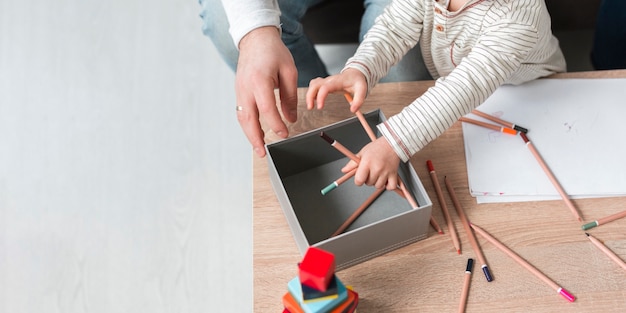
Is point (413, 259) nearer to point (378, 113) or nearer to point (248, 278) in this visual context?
point (378, 113)

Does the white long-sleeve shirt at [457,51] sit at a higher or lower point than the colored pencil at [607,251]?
higher

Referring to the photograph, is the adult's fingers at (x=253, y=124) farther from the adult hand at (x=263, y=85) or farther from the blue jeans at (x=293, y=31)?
the blue jeans at (x=293, y=31)

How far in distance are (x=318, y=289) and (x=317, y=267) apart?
0.04 meters

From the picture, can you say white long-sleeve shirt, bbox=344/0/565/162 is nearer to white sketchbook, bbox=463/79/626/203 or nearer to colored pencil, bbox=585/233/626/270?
white sketchbook, bbox=463/79/626/203

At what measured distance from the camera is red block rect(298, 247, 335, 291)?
51 centimetres

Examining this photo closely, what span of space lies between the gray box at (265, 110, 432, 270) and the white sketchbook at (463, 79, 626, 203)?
0.11 metres

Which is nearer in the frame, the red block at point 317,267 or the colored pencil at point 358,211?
the red block at point 317,267

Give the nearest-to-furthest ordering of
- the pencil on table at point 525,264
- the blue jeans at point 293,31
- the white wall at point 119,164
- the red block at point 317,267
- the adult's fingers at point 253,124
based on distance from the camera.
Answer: the red block at point 317,267
the pencil on table at point 525,264
the adult's fingers at point 253,124
the blue jeans at point 293,31
the white wall at point 119,164

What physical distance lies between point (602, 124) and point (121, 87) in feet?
3.74

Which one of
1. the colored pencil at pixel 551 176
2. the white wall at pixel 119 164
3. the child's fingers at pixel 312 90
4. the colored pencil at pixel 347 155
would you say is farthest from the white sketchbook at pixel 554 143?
the white wall at pixel 119 164

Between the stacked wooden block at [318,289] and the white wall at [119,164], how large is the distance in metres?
0.66

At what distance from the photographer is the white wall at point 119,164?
4.05ft

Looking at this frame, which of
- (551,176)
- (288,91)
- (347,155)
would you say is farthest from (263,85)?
(551,176)

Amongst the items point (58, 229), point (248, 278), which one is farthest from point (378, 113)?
point (58, 229)
